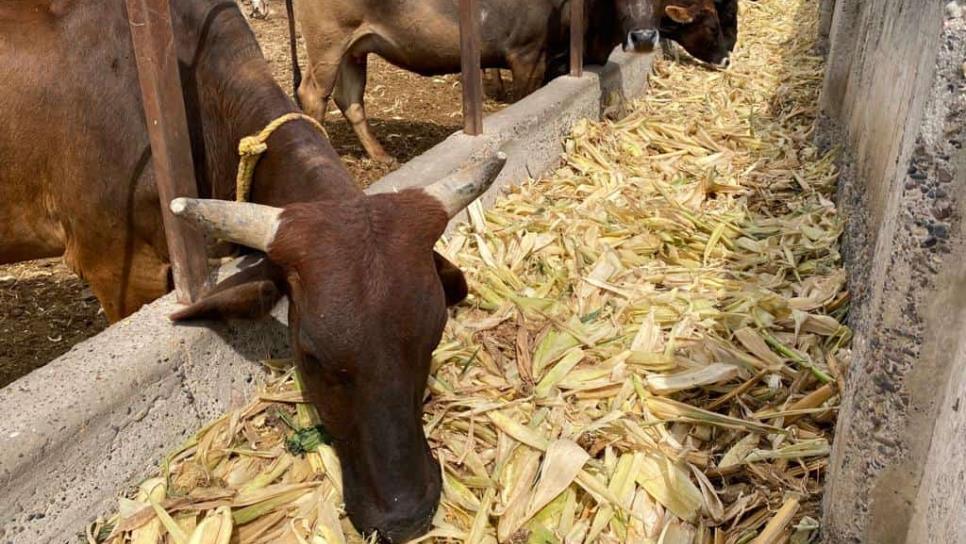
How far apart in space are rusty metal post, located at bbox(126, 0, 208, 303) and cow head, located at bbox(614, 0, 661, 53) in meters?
5.09

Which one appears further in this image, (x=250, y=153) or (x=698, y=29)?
(x=698, y=29)

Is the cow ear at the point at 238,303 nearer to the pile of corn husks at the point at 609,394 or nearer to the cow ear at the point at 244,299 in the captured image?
the cow ear at the point at 244,299

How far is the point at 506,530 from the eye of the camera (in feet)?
8.72

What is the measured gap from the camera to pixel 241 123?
3484 mm

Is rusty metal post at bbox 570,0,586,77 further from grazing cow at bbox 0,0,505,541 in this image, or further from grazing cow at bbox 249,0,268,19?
grazing cow at bbox 249,0,268,19

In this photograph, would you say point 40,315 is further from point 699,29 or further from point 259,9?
point 259,9

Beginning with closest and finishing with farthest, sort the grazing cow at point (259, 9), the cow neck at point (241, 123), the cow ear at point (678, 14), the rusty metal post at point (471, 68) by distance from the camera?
1. the cow neck at point (241, 123)
2. the rusty metal post at point (471, 68)
3. the cow ear at point (678, 14)
4. the grazing cow at point (259, 9)

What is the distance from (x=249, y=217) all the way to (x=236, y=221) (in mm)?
42

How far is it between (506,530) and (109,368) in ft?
4.70

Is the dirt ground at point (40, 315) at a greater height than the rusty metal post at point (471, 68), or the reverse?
the rusty metal post at point (471, 68)

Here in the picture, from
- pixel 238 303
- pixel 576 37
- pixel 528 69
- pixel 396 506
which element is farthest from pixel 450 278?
pixel 528 69

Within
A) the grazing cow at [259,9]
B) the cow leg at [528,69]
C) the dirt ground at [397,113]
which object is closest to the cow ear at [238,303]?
the dirt ground at [397,113]

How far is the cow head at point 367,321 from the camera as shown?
2.39 meters

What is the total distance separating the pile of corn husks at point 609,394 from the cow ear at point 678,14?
374cm
